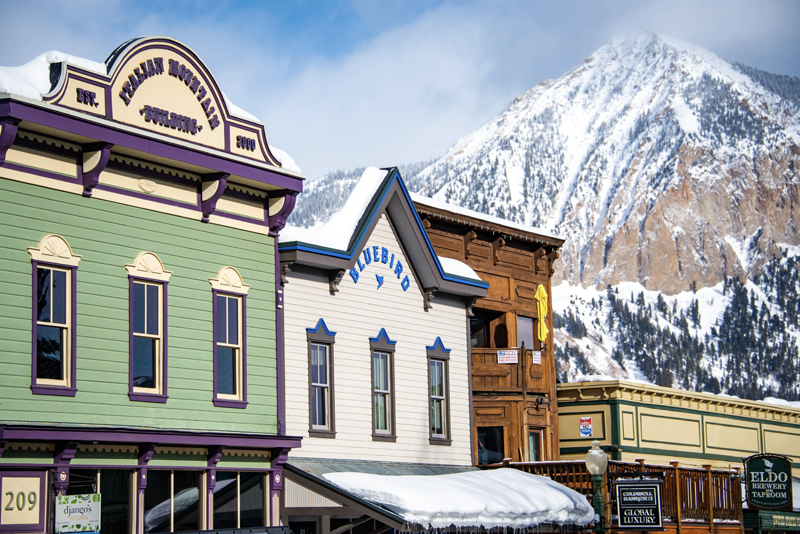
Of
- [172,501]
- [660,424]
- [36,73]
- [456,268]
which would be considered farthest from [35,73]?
[660,424]

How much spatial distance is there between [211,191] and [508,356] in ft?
41.2

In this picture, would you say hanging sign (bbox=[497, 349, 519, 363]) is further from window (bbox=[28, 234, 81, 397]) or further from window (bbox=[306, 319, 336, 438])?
window (bbox=[28, 234, 81, 397])

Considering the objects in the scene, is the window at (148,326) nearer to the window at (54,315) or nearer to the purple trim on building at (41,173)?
the window at (54,315)

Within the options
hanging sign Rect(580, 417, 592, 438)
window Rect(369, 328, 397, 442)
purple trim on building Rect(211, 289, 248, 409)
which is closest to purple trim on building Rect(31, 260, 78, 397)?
purple trim on building Rect(211, 289, 248, 409)

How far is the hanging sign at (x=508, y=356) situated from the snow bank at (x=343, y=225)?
23.4 feet

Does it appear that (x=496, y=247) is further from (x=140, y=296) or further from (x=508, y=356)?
(x=140, y=296)

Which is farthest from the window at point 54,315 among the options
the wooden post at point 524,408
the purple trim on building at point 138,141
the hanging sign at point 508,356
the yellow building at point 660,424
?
the yellow building at point 660,424

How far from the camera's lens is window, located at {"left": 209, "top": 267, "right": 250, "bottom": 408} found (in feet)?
63.5

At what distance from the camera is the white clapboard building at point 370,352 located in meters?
21.6

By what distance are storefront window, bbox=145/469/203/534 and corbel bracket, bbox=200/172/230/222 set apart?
4588 millimetres

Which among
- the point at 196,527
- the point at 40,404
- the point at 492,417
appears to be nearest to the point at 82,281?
the point at 40,404

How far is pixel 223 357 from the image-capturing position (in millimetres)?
19547

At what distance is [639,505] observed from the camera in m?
23.7

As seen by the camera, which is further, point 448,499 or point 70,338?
point 448,499
